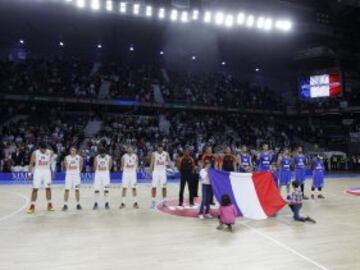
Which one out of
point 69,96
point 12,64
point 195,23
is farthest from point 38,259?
point 12,64

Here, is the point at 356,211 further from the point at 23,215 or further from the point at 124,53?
the point at 124,53

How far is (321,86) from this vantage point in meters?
28.7

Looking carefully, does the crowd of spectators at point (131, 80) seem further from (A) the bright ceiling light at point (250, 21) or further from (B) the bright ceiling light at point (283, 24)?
(B) the bright ceiling light at point (283, 24)

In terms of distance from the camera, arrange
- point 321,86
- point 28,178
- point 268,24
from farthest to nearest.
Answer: point 321,86 → point 28,178 → point 268,24

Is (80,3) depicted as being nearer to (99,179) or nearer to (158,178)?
(99,179)

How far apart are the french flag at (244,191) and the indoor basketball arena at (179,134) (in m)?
0.04

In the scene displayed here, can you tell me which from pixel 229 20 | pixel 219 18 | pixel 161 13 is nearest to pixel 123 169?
pixel 161 13

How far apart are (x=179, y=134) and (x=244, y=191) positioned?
640 inches

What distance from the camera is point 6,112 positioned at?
25.2 meters

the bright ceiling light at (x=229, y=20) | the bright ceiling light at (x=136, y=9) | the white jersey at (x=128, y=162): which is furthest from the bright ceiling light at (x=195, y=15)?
the white jersey at (x=128, y=162)

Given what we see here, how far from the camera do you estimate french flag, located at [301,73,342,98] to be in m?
27.9

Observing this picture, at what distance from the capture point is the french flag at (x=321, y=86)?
91.6 ft

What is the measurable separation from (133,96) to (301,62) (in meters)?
14.8

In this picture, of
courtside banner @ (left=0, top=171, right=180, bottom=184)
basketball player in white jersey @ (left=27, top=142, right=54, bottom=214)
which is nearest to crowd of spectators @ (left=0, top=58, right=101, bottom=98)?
courtside banner @ (left=0, top=171, right=180, bottom=184)
